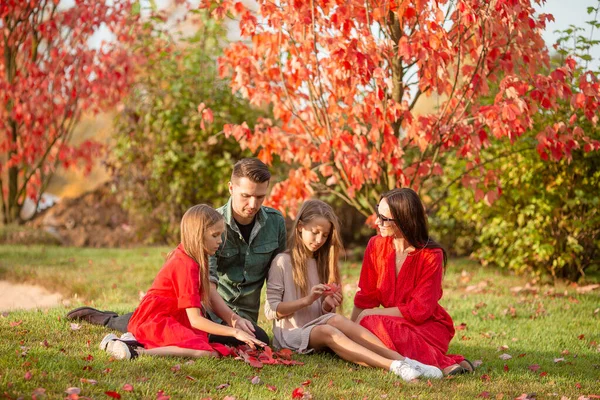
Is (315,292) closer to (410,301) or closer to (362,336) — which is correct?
(362,336)

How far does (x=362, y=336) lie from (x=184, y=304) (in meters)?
1.04

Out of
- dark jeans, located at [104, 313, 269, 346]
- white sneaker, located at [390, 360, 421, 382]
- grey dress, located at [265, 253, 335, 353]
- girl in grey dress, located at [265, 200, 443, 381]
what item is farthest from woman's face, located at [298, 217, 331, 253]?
white sneaker, located at [390, 360, 421, 382]

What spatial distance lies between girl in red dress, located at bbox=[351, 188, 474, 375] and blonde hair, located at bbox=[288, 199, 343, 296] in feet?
0.70

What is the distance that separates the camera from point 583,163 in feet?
23.3

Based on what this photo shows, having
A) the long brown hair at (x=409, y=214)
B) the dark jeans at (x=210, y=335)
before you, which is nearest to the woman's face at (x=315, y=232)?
the long brown hair at (x=409, y=214)

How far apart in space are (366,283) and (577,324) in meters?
2.23

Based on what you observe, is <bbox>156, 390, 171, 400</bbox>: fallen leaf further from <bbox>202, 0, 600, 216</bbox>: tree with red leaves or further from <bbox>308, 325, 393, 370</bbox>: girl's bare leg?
<bbox>202, 0, 600, 216</bbox>: tree with red leaves

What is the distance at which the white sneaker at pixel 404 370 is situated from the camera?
12.7ft

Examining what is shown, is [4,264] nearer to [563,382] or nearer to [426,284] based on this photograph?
[426,284]

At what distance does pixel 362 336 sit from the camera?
4188 mm

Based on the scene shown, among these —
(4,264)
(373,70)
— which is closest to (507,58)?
(373,70)

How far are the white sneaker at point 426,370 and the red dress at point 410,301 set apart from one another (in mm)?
121

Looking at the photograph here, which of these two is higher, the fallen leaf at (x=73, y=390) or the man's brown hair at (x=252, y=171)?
the man's brown hair at (x=252, y=171)

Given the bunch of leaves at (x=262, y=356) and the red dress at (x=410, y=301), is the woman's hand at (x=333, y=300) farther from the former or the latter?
the bunch of leaves at (x=262, y=356)
